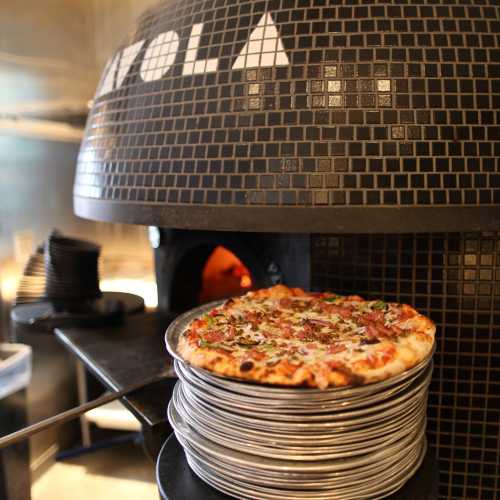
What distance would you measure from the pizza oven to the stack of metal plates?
434 mm

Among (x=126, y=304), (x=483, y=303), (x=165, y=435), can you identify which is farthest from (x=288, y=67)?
(x=126, y=304)

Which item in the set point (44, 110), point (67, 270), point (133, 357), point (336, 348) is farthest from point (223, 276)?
point (44, 110)

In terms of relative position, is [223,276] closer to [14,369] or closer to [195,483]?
[14,369]

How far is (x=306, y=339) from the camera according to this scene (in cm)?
127

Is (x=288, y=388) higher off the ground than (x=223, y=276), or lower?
higher

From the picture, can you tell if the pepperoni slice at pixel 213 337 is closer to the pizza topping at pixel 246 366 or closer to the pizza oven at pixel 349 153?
the pizza topping at pixel 246 366

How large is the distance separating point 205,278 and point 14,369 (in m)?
1.10

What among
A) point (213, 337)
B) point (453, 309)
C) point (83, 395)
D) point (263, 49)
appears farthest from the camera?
point (83, 395)

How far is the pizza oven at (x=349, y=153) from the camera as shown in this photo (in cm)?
133

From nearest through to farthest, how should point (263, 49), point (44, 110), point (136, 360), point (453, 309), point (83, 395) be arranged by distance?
point (263, 49), point (453, 309), point (136, 360), point (83, 395), point (44, 110)

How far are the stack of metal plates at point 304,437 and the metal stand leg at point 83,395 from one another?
2194 mm

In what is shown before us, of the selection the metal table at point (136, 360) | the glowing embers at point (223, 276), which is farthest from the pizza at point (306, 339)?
the glowing embers at point (223, 276)

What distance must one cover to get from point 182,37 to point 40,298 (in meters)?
1.81

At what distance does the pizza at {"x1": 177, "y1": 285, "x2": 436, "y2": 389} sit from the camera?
3.54ft
